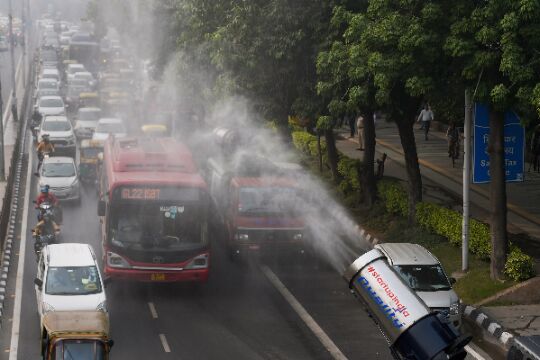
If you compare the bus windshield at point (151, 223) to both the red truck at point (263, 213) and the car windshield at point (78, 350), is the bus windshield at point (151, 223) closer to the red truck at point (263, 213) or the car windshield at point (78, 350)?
the red truck at point (263, 213)

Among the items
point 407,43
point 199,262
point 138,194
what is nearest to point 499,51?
point 407,43

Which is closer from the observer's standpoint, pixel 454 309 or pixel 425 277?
pixel 454 309

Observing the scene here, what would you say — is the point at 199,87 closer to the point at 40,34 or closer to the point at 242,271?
the point at 242,271

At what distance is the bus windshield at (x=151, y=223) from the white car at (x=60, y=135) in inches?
855

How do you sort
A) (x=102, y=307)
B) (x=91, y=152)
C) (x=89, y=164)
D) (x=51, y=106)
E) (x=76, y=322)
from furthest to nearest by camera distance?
1. (x=51, y=106)
2. (x=91, y=152)
3. (x=89, y=164)
4. (x=102, y=307)
5. (x=76, y=322)

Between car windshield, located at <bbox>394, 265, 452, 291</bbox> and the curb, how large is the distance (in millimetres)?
1040

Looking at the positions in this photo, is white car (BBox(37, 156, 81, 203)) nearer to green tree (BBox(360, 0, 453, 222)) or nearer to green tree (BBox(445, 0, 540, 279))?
green tree (BBox(360, 0, 453, 222))

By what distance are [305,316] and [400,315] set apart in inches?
349

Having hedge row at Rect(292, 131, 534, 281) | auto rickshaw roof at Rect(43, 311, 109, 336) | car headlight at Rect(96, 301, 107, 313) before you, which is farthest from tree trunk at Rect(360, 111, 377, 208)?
auto rickshaw roof at Rect(43, 311, 109, 336)

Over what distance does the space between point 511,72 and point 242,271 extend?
9.48 meters

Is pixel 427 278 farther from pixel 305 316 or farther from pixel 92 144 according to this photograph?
pixel 92 144

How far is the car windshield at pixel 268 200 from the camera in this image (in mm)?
28125

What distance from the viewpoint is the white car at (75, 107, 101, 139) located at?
171ft

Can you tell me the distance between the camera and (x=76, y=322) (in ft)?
63.3
